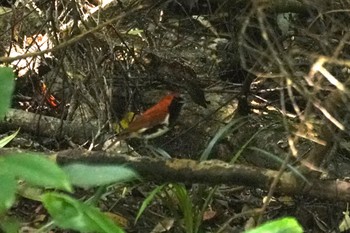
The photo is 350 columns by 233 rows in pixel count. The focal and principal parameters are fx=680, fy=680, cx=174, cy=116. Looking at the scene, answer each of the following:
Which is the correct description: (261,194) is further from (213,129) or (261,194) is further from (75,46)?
(75,46)

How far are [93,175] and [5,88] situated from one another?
238 mm

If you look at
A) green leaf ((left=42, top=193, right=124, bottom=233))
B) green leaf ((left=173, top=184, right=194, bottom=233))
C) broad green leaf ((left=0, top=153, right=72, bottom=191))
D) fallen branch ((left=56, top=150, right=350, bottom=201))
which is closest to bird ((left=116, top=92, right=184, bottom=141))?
green leaf ((left=173, top=184, right=194, bottom=233))

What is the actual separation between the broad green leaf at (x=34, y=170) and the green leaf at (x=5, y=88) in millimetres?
103

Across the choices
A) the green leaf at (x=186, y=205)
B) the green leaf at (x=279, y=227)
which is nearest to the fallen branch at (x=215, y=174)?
the green leaf at (x=186, y=205)

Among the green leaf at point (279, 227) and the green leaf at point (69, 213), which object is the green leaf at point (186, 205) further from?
the green leaf at point (279, 227)

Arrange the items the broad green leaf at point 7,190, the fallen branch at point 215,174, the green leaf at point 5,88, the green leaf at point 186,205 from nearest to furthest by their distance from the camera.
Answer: the broad green leaf at point 7,190 < the green leaf at point 5,88 < the fallen branch at point 215,174 < the green leaf at point 186,205

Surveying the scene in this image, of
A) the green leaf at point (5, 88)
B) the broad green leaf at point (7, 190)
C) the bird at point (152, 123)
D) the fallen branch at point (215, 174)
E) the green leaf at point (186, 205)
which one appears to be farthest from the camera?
the bird at point (152, 123)

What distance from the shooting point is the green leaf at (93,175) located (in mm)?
1314

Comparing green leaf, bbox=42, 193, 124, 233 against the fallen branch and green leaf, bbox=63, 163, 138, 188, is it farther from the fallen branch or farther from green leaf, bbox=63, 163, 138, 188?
the fallen branch

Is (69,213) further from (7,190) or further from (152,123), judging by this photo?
(152,123)

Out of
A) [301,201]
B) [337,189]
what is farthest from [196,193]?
[337,189]

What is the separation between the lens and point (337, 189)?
279 centimetres

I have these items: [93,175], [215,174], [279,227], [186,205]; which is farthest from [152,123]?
[279,227]

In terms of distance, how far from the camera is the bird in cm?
392
